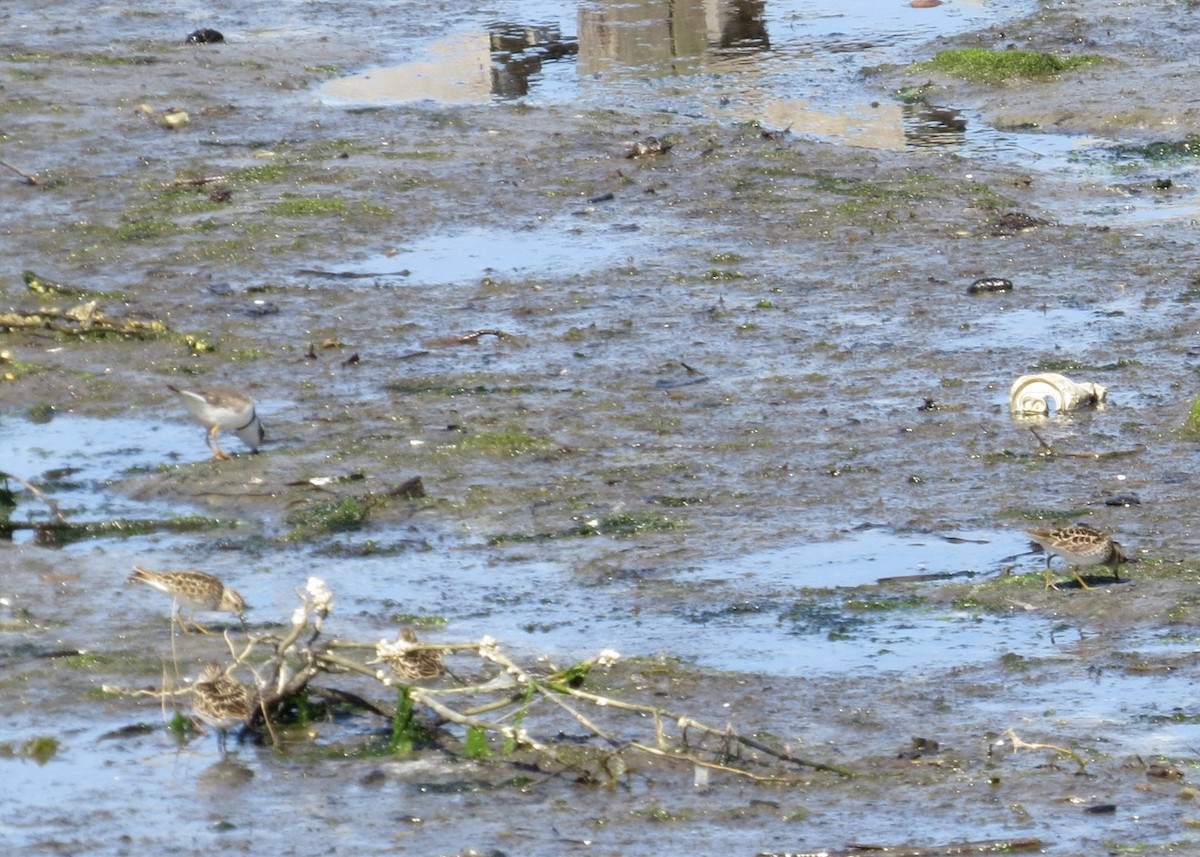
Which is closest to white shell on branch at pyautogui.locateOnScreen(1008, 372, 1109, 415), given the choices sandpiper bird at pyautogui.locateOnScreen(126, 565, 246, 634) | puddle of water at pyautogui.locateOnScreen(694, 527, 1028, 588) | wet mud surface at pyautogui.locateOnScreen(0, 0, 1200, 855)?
wet mud surface at pyautogui.locateOnScreen(0, 0, 1200, 855)

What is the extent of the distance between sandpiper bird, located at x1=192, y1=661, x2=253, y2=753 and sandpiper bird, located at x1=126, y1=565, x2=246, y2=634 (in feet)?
2.78

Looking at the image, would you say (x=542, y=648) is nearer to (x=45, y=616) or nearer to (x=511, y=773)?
(x=511, y=773)

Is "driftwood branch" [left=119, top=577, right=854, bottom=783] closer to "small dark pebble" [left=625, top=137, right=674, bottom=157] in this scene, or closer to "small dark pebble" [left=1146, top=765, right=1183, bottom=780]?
"small dark pebble" [left=1146, top=765, right=1183, bottom=780]

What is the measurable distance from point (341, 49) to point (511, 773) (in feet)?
44.6

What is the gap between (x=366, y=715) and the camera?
18.5 feet

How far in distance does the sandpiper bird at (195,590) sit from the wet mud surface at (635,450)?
0.44 feet

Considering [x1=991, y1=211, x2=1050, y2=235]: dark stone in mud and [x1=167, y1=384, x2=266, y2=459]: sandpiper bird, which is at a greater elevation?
[x1=991, y1=211, x2=1050, y2=235]: dark stone in mud

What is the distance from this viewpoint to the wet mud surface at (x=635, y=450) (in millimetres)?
5145

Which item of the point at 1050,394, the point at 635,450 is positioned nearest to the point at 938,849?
the point at 635,450

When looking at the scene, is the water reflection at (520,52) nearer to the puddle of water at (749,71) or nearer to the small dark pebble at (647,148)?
the puddle of water at (749,71)

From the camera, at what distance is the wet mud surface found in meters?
5.14

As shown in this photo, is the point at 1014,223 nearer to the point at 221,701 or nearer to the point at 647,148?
the point at 647,148

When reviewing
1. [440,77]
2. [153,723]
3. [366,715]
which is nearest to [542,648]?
[366,715]

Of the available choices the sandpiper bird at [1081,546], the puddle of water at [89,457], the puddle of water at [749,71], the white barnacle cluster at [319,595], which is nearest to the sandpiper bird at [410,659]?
the white barnacle cluster at [319,595]
